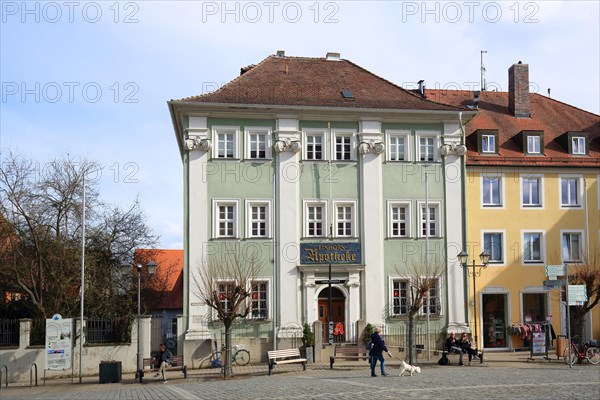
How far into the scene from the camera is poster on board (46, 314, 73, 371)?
29.7 meters

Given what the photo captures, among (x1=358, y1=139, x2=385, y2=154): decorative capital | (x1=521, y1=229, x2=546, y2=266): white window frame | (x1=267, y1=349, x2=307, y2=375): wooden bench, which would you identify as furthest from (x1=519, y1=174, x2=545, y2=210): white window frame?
(x1=267, y1=349, x2=307, y2=375): wooden bench

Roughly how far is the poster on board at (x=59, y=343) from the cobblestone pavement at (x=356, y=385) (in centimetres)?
84

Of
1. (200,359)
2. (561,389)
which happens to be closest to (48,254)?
(200,359)

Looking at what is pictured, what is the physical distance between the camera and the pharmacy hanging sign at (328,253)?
121ft

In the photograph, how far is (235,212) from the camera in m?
37.2

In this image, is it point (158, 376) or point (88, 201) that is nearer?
point (158, 376)

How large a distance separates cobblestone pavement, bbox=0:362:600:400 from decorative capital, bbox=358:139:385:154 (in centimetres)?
1049

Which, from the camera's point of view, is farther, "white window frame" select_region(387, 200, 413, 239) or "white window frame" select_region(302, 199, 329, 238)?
"white window frame" select_region(387, 200, 413, 239)

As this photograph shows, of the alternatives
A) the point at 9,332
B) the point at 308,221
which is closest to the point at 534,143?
the point at 308,221

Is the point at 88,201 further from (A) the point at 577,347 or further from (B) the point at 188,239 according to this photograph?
(A) the point at 577,347

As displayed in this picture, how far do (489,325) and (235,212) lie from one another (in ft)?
45.6

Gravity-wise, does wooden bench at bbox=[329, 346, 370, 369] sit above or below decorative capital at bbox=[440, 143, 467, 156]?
below

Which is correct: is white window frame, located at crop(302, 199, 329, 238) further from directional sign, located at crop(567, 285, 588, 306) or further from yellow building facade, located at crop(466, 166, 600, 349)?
directional sign, located at crop(567, 285, 588, 306)

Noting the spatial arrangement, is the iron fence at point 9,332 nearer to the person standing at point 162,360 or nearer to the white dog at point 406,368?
the person standing at point 162,360
